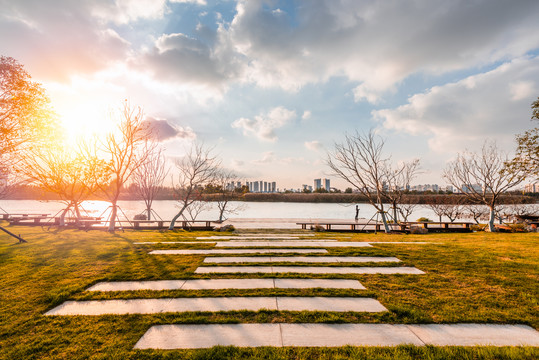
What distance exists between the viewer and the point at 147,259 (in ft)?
19.9

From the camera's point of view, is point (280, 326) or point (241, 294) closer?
point (280, 326)

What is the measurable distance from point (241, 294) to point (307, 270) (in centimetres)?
183

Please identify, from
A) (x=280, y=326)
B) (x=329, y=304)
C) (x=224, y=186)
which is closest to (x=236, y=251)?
Result: (x=329, y=304)

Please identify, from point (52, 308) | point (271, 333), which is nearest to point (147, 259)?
point (52, 308)

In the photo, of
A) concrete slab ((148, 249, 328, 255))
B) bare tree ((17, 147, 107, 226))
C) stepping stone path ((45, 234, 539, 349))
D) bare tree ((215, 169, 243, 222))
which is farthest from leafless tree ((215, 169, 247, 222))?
stepping stone path ((45, 234, 539, 349))

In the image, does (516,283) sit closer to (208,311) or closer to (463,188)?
(208,311)

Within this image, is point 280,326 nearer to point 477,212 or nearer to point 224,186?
point 224,186

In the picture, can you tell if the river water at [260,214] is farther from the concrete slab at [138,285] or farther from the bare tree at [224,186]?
the concrete slab at [138,285]

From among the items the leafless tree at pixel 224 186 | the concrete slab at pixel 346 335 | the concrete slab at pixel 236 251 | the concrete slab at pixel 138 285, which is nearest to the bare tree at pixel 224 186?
the leafless tree at pixel 224 186

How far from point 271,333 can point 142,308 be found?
77.9 inches

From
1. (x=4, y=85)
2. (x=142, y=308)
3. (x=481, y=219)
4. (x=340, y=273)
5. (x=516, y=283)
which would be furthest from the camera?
(x=481, y=219)

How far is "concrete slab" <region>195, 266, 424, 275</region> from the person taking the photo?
5.05 m

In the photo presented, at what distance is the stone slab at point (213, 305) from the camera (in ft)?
11.0

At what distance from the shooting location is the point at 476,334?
110 inches
